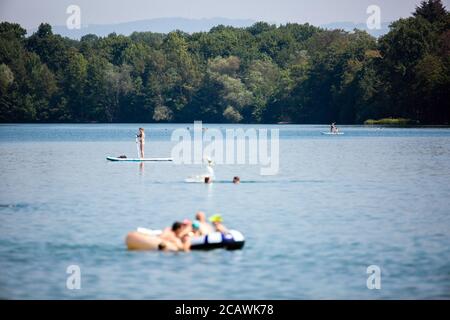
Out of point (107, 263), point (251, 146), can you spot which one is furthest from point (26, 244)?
point (251, 146)

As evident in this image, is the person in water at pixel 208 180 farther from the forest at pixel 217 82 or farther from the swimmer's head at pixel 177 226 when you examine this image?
the forest at pixel 217 82

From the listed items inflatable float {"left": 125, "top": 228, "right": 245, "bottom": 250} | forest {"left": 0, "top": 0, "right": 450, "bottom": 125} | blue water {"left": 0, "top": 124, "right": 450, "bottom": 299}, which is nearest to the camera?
blue water {"left": 0, "top": 124, "right": 450, "bottom": 299}

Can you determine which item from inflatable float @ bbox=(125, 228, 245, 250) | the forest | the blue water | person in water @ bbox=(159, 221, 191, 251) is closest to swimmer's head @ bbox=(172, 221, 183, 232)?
person in water @ bbox=(159, 221, 191, 251)

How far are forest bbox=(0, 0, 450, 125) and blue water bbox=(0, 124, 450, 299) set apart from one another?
289 feet

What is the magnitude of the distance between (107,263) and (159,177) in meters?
28.2

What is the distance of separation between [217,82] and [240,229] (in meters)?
146

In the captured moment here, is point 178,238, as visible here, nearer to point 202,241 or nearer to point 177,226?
point 177,226

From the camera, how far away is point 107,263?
89.2ft

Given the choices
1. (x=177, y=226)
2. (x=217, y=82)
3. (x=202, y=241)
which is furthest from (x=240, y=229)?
(x=217, y=82)

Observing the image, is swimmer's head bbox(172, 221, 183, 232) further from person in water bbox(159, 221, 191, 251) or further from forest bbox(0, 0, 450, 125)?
forest bbox(0, 0, 450, 125)

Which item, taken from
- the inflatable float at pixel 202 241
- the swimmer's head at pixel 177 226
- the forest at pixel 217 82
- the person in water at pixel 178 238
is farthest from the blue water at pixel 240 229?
the forest at pixel 217 82

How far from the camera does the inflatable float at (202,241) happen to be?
92.6 feet

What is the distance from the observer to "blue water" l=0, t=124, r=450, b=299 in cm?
2452

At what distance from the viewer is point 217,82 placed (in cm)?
17912
